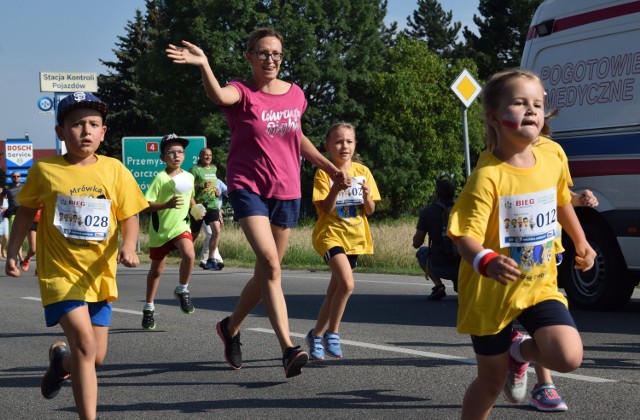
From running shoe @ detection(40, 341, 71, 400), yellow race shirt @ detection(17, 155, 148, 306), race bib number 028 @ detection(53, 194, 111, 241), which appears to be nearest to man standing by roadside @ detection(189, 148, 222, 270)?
running shoe @ detection(40, 341, 71, 400)

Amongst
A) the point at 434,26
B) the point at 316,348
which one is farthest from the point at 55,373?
the point at 434,26

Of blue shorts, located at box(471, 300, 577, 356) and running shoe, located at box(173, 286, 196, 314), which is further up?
blue shorts, located at box(471, 300, 577, 356)

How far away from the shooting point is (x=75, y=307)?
557 cm

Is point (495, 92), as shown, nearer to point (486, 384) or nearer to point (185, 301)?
point (486, 384)

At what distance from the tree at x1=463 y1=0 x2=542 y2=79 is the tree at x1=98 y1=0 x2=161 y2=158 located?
22915 millimetres

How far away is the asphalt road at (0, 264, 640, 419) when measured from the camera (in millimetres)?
6363

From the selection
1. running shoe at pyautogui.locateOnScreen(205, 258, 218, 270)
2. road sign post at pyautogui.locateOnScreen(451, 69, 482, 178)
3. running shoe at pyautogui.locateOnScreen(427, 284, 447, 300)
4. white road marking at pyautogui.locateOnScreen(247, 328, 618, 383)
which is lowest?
running shoe at pyautogui.locateOnScreen(205, 258, 218, 270)

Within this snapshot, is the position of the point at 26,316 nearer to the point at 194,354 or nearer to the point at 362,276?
the point at 194,354

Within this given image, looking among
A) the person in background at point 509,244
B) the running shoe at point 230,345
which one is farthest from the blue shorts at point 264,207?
the person in background at point 509,244

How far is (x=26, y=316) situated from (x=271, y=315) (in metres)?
5.87

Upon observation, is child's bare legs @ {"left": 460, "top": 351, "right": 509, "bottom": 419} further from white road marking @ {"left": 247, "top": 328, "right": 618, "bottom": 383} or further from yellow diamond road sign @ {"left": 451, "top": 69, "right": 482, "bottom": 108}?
yellow diamond road sign @ {"left": 451, "top": 69, "right": 482, "bottom": 108}

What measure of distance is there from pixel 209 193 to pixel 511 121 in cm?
1503

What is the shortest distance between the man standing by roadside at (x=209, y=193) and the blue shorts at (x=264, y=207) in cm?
1151

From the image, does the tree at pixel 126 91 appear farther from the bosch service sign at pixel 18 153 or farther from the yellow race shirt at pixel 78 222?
the yellow race shirt at pixel 78 222
